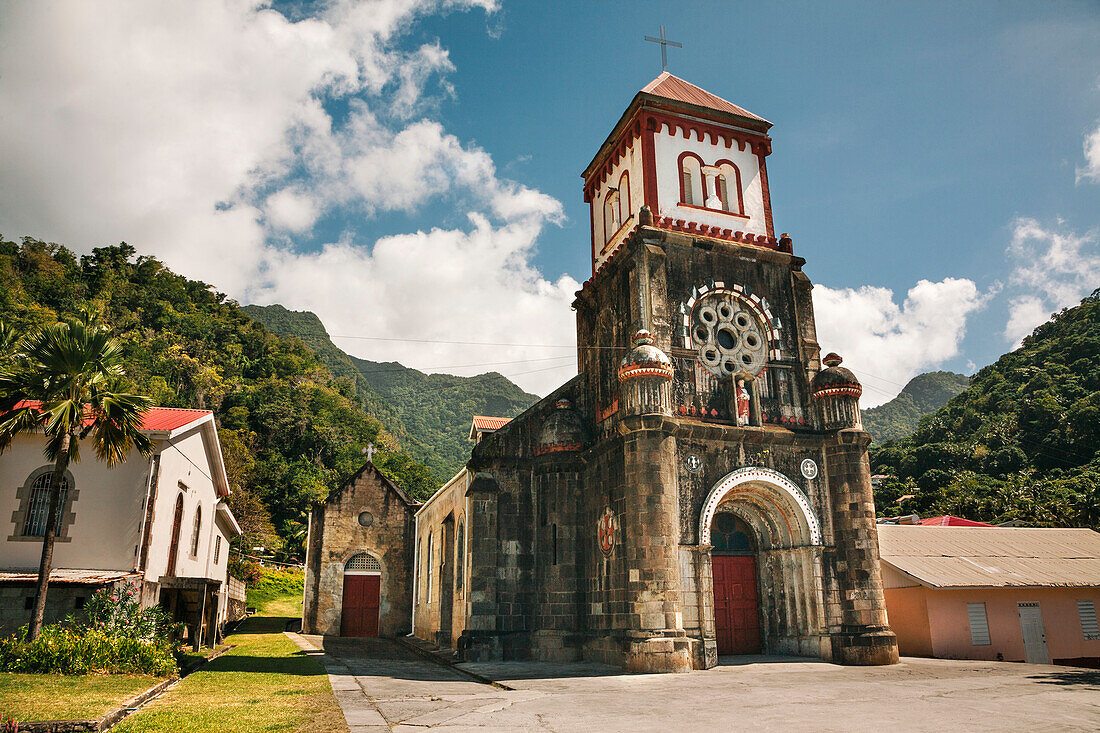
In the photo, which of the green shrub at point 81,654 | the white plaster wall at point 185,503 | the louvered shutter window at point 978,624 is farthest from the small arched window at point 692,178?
the green shrub at point 81,654

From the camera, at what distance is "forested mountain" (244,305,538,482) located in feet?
385

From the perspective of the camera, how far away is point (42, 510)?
18.0 meters

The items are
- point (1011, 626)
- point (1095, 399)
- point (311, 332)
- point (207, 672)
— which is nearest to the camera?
point (207, 672)

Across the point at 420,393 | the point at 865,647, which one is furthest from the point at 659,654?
the point at 420,393

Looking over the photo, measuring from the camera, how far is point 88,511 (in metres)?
17.9

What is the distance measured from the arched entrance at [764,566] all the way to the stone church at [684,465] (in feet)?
0.17

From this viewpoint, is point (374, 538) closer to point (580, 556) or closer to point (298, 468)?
point (580, 556)

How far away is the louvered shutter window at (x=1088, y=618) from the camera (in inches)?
951

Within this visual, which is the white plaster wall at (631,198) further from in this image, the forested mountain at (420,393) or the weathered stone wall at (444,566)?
the forested mountain at (420,393)

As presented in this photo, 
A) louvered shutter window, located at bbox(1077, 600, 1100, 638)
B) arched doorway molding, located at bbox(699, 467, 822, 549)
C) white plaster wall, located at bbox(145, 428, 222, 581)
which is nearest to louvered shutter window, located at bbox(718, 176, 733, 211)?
arched doorway molding, located at bbox(699, 467, 822, 549)

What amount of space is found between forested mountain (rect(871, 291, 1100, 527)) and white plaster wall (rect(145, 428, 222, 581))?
4787cm

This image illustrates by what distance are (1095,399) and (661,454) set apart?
61.7 metres

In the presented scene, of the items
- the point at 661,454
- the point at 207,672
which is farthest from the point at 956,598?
the point at 207,672

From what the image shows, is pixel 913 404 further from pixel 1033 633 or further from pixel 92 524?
pixel 92 524
